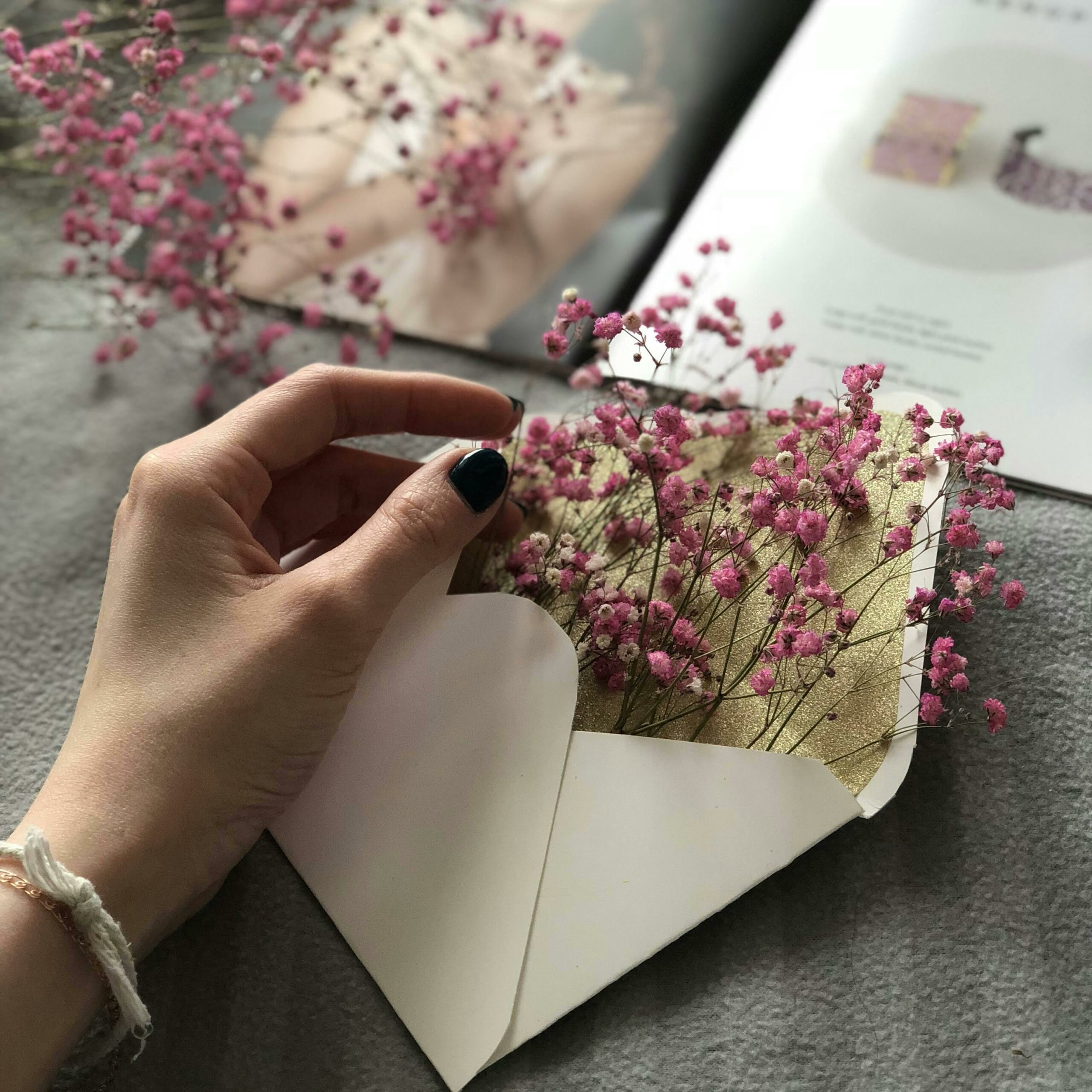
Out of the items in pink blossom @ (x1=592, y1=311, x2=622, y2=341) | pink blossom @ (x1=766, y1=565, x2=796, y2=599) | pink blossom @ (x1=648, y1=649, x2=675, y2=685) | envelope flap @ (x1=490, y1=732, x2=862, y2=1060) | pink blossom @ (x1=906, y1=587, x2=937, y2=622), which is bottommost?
envelope flap @ (x1=490, y1=732, x2=862, y2=1060)

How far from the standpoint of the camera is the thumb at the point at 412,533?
0.58m

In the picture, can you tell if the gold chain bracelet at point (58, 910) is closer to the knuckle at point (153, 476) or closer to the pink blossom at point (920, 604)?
the knuckle at point (153, 476)

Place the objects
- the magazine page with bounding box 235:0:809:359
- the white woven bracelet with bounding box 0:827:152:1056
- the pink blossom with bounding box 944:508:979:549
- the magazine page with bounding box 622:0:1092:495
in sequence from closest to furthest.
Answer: the white woven bracelet with bounding box 0:827:152:1056 → the pink blossom with bounding box 944:508:979:549 → the magazine page with bounding box 622:0:1092:495 → the magazine page with bounding box 235:0:809:359

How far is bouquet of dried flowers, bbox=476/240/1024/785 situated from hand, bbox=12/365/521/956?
0.34 feet

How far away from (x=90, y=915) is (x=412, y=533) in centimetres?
27

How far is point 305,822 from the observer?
2.13 feet

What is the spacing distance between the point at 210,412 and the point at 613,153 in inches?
21.3

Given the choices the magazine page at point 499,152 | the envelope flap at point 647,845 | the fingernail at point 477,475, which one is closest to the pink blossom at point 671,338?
the fingernail at point 477,475

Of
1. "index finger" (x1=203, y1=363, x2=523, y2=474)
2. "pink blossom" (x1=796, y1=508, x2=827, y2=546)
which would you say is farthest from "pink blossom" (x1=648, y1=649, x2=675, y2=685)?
"index finger" (x1=203, y1=363, x2=523, y2=474)

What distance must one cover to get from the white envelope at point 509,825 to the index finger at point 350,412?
13cm

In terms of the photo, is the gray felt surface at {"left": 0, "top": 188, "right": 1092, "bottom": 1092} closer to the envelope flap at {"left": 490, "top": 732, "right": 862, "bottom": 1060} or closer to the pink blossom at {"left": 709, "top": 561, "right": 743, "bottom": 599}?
the envelope flap at {"left": 490, "top": 732, "right": 862, "bottom": 1060}

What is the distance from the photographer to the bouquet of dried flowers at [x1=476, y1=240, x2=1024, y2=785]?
62 centimetres

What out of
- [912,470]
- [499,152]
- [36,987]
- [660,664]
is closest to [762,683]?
[660,664]

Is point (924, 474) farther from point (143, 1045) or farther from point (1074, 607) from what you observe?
point (143, 1045)
